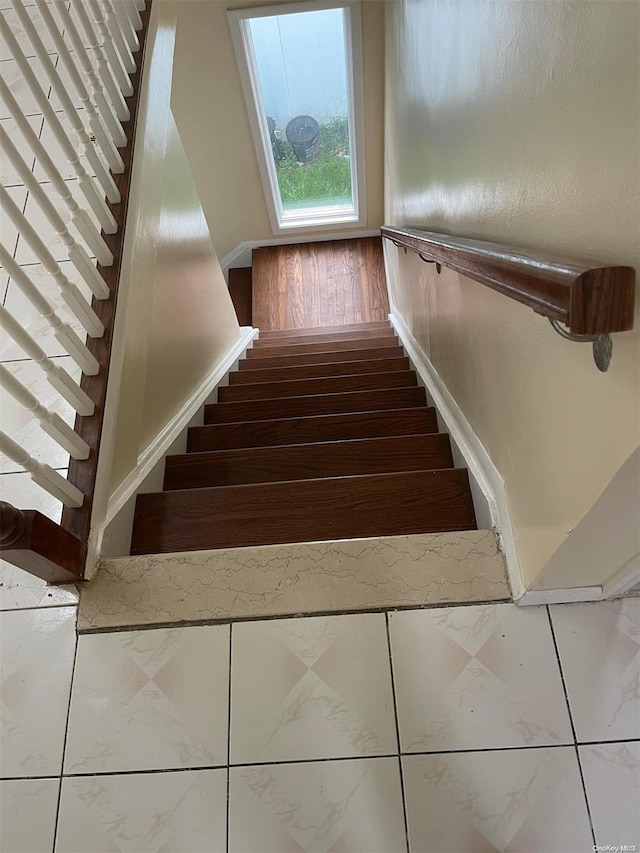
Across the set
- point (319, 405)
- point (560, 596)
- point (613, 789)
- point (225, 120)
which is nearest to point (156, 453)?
point (319, 405)

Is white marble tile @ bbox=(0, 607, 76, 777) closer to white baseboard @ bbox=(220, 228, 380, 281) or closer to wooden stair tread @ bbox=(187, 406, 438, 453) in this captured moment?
wooden stair tread @ bbox=(187, 406, 438, 453)

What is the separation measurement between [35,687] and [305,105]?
4345 mm

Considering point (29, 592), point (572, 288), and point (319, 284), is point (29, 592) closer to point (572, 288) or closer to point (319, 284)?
point (572, 288)

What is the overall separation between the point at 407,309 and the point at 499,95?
7.40 feet

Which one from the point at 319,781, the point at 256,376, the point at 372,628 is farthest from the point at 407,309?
the point at 319,781

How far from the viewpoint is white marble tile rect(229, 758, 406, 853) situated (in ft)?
3.76

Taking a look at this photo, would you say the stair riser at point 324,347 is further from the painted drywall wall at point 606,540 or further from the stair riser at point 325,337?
the painted drywall wall at point 606,540

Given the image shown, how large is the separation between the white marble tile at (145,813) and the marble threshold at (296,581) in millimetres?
322

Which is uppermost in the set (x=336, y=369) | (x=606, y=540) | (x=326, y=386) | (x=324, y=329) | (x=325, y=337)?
(x=606, y=540)

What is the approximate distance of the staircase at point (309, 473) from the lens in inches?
63.2

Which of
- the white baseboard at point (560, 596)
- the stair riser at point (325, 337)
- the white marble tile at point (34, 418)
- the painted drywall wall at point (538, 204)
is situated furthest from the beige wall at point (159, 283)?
the stair riser at point (325, 337)

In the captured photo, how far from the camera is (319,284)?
5.04 meters

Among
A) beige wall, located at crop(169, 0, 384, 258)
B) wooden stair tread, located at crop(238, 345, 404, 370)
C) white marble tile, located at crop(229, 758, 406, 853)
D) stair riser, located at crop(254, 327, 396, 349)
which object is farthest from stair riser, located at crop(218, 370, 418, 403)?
beige wall, located at crop(169, 0, 384, 258)

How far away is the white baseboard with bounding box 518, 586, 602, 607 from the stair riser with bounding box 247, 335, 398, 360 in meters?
2.51
